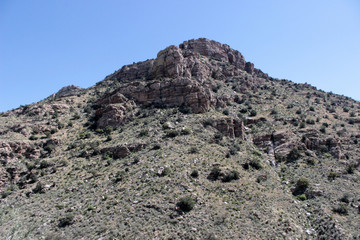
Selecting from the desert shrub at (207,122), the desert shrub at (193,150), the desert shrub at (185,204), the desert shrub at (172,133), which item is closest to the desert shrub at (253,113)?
the desert shrub at (207,122)

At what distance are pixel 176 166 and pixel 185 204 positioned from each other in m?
8.56

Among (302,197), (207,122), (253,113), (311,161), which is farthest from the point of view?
(253,113)

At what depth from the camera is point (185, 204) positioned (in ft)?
92.7

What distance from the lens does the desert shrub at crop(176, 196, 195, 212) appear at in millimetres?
28141

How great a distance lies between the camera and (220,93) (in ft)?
232

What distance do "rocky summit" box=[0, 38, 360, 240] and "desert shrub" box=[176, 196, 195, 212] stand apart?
12 centimetres

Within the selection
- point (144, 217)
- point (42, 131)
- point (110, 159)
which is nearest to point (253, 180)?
point (144, 217)

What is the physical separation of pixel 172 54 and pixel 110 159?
1584 inches

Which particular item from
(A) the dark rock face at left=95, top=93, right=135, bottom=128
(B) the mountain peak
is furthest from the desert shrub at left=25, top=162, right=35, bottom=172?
(B) the mountain peak

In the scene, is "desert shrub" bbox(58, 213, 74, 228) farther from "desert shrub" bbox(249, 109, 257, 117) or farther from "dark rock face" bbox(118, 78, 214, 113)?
"desert shrub" bbox(249, 109, 257, 117)

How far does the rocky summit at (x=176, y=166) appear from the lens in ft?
89.7

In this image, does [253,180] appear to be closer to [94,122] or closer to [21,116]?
[94,122]

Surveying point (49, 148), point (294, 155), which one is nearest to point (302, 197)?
point (294, 155)

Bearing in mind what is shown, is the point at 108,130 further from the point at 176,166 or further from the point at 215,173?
the point at 215,173
